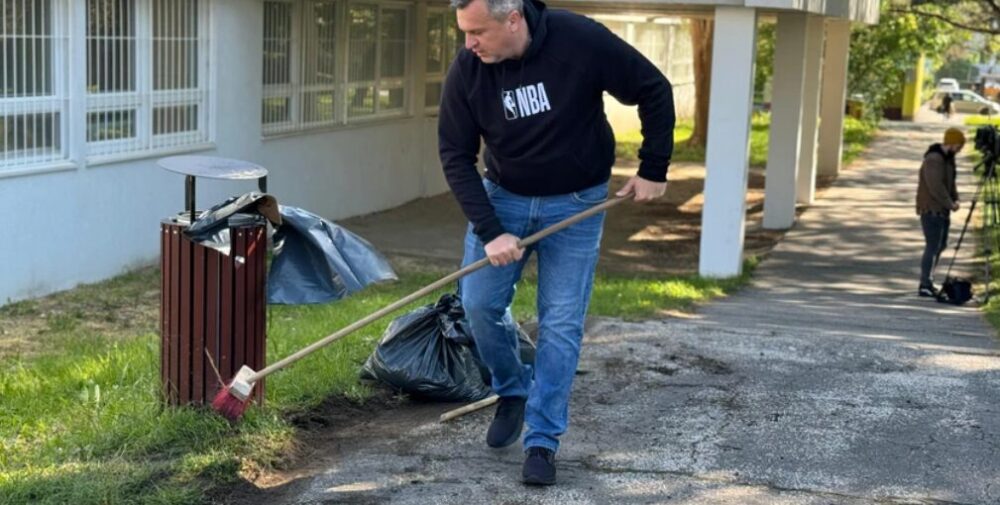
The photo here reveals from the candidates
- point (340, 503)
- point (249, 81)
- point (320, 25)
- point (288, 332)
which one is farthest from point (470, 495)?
point (320, 25)

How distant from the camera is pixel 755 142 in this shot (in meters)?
28.6

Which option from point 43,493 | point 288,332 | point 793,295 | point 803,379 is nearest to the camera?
point 43,493

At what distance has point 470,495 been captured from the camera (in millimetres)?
4480

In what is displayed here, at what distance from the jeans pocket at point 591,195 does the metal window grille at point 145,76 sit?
7232 mm

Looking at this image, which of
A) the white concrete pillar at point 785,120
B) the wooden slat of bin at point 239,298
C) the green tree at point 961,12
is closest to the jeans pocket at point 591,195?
the wooden slat of bin at point 239,298

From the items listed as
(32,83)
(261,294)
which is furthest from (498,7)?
(32,83)

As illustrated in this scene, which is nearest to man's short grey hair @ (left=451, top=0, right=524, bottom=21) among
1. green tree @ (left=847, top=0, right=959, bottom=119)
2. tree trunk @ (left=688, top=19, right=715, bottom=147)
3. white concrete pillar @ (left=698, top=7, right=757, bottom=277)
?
white concrete pillar @ (left=698, top=7, right=757, bottom=277)

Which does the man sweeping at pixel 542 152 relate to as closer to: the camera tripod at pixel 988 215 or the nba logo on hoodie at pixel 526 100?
the nba logo on hoodie at pixel 526 100

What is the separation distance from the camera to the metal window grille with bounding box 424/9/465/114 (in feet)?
60.3

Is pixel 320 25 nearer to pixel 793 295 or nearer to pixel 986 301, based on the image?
pixel 793 295

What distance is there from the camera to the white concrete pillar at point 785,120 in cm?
1591

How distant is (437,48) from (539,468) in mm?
14569

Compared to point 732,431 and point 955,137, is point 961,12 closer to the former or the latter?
point 955,137

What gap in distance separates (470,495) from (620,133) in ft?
85.7
